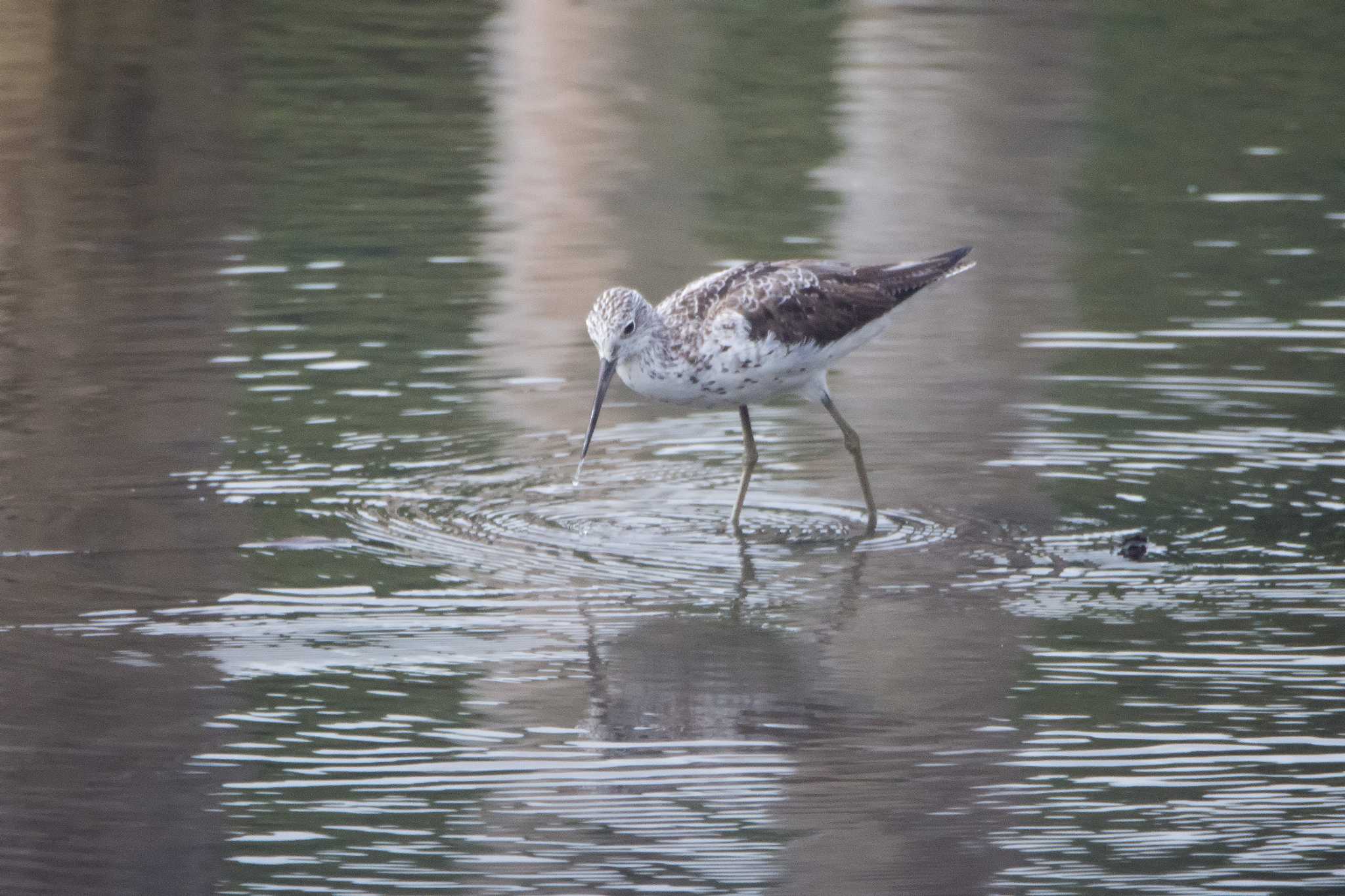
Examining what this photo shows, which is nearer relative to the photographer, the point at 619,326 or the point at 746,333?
the point at 619,326

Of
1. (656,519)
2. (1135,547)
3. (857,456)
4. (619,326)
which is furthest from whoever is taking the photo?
(857,456)

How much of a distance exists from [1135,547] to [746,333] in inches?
67.4

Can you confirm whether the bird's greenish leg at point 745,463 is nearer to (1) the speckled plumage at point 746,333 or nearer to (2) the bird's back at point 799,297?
(1) the speckled plumage at point 746,333

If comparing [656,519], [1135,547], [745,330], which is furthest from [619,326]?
[1135,547]

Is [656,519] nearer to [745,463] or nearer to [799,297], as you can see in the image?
[745,463]

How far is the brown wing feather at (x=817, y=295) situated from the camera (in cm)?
855

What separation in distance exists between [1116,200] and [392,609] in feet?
28.2

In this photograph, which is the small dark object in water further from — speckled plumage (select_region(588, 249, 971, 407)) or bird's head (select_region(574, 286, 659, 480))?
bird's head (select_region(574, 286, 659, 480))

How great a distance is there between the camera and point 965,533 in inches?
331

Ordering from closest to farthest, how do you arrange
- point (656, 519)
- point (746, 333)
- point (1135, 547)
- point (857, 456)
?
point (1135, 547)
point (746, 333)
point (656, 519)
point (857, 456)

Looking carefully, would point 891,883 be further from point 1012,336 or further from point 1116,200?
point 1116,200

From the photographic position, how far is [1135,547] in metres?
8.05

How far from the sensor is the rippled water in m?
5.97

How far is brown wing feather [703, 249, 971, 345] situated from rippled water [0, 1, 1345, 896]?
2.43ft
